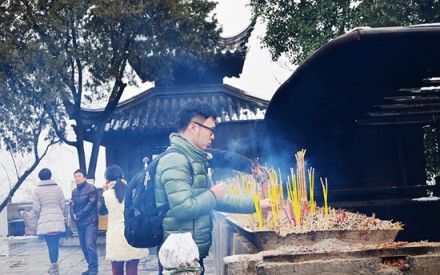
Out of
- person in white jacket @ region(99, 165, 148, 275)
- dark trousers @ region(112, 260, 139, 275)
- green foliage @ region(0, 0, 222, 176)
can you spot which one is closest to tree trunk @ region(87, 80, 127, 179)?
green foliage @ region(0, 0, 222, 176)

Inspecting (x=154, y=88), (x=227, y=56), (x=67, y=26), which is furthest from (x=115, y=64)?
(x=227, y=56)

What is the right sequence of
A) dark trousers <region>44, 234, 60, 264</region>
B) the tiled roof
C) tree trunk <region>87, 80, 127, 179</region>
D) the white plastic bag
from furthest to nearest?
the tiled roof < tree trunk <region>87, 80, 127, 179</region> < dark trousers <region>44, 234, 60, 264</region> < the white plastic bag

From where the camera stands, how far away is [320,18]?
15.4 metres

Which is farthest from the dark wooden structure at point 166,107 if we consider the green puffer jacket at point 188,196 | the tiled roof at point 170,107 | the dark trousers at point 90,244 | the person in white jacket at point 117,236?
the green puffer jacket at point 188,196

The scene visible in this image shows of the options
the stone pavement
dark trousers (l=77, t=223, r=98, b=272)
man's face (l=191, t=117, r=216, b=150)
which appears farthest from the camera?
the stone pavement

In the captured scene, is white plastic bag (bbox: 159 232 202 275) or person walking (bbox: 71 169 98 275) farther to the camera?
person walking (bbox: 71 169 98 275)

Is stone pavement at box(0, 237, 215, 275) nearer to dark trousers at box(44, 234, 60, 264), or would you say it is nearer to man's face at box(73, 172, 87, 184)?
dark trousers at box(44, 234, 60, 264)

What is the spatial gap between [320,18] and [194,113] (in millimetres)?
12635

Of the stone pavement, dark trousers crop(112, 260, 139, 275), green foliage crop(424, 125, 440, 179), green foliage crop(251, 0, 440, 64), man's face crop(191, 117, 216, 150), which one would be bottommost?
the stone pavement

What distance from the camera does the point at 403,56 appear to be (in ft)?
14.0

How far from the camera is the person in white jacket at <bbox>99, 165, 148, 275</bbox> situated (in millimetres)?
6934

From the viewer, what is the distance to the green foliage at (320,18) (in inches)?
551

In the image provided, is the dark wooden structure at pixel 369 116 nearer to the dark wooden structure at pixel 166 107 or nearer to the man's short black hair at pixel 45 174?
the man's short black hair at pixel 45 174

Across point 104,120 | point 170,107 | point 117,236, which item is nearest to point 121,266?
point 117,236
